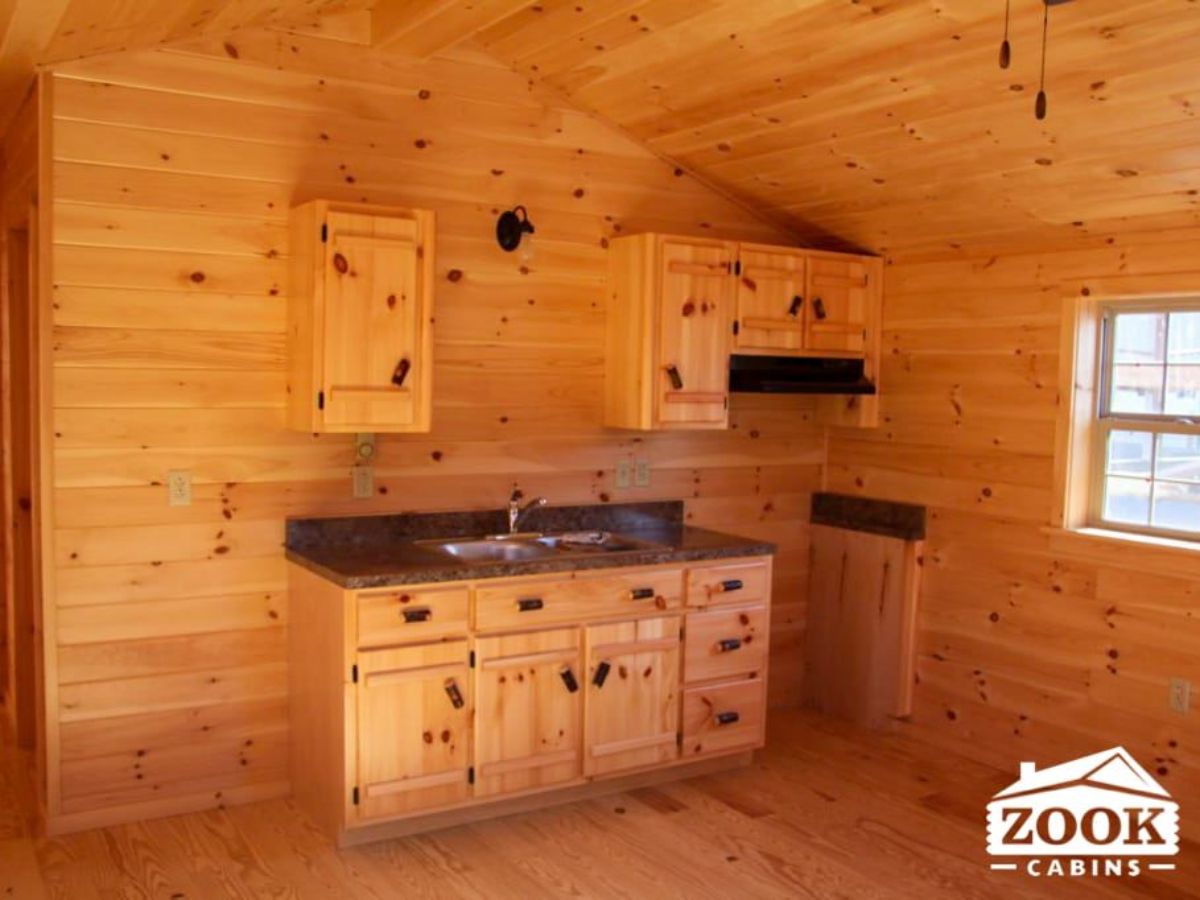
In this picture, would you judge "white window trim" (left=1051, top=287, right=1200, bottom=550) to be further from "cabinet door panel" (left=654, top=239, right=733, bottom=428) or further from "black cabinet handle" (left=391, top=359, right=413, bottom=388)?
"black cabinet handle" (left=391, top=359, right=413, bottom=388)

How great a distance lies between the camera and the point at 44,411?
3449 mm

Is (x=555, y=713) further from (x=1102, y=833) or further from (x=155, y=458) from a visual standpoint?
(x=1102, y=833)

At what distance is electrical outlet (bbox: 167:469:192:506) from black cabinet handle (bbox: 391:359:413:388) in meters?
0.73

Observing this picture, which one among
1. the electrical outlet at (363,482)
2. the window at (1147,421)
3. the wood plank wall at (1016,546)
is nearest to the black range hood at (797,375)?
the wood plank wall at (1016,546)

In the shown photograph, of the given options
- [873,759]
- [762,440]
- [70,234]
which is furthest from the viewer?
[762,440]

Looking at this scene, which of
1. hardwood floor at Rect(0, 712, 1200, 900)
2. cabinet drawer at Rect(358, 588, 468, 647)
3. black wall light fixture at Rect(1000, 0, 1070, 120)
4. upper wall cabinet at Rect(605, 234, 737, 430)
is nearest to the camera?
black wall light fixture at Rect(1000, 0, 1070, 120)

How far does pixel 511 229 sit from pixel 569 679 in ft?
5.27

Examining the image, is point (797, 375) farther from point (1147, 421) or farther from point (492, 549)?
point (492, 549)

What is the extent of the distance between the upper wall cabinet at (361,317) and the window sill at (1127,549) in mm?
2299

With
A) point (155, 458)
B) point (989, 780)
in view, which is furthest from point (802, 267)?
point (155, 458)

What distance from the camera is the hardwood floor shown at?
3281mm

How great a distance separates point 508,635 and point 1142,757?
2190 mm

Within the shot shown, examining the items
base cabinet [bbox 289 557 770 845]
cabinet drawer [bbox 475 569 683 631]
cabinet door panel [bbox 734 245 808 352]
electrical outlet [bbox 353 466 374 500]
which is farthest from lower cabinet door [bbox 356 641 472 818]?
cabinet door panel [bbox 734 245 808 352]

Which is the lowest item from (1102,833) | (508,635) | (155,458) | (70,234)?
(1102,833)
